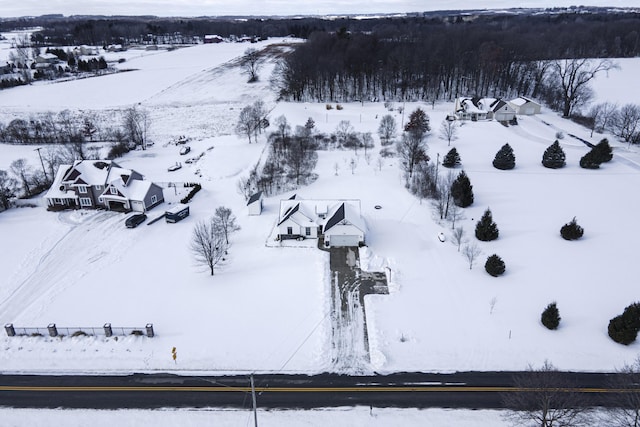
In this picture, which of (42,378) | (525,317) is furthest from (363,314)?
(42,378)

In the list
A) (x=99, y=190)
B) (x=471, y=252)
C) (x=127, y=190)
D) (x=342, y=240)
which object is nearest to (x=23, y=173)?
(x=99, y=190)

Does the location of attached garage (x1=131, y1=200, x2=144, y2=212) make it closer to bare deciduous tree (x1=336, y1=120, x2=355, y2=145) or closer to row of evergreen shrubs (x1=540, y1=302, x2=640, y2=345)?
bare deciduous tree (x1=336, y1=120, x2=355, y2=145)

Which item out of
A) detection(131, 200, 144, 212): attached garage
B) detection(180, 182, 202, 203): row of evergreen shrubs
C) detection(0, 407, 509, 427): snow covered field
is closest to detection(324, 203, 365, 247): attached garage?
detection(0, 407, 509, 427): snow covered field

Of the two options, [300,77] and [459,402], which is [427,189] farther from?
[300,77]

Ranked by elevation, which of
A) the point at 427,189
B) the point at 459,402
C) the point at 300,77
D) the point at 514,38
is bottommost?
the point at 459,402

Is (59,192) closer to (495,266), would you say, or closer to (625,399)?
(495,266)
